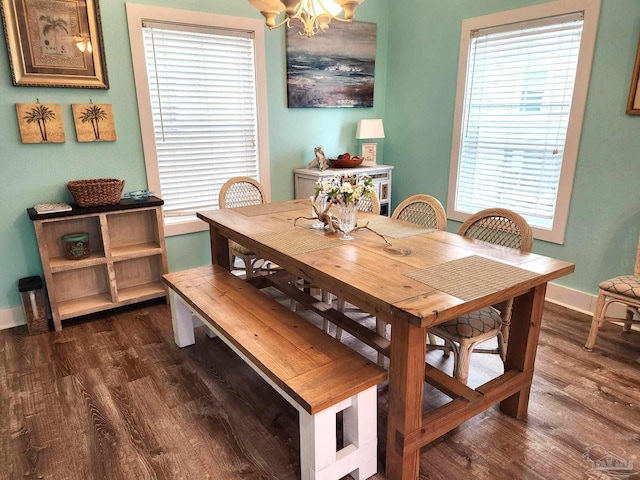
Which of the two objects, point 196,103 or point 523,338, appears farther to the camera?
point 196,103

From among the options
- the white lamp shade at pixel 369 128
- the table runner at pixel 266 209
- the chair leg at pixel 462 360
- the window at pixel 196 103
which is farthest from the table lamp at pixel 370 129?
the chair leg at pixel 462 360

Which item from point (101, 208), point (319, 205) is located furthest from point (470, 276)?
point (101, 208)

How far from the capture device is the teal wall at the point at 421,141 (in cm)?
284

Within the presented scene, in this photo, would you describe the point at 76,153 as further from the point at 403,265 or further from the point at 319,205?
the point at 403,265

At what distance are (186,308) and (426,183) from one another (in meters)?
2.65

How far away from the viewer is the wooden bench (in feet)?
5.08

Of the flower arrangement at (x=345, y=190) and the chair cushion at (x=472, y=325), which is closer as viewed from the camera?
the chair cushion at (x=472, y=325)

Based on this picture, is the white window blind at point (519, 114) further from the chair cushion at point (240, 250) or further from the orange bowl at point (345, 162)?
the chair cushion at point (240, 250)

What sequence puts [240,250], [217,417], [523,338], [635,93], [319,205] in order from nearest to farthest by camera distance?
[523,338], [217,417], [319,205], [635,93], [240,250]

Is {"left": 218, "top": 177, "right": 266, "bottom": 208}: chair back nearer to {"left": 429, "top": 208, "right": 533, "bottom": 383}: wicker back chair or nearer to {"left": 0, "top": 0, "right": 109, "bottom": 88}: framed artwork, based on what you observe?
{"left": 0, "top": 0, "right": 109, "bottom": 88}: framed artwork

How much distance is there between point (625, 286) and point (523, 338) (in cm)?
99

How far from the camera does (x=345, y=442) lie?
1.74 m

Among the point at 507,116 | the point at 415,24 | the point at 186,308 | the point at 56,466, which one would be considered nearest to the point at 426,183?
the point at 507,116

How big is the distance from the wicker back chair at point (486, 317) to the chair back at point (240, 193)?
1.77m
